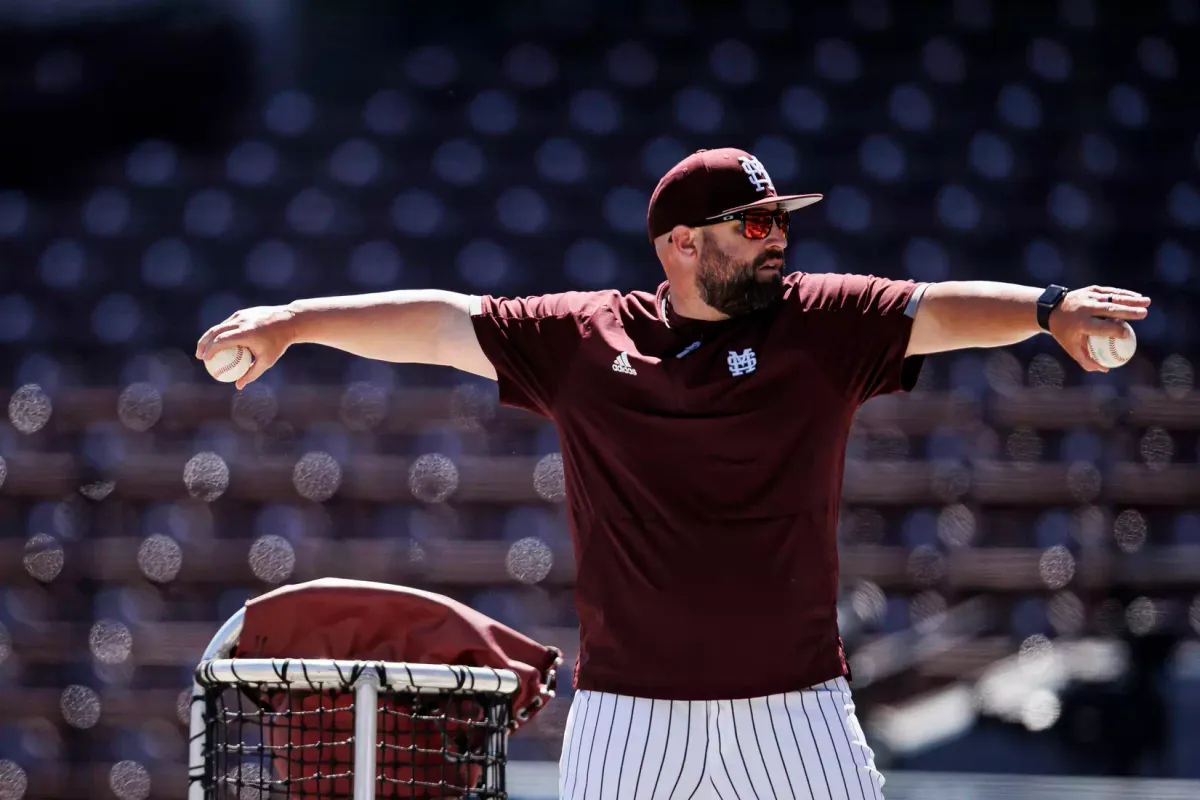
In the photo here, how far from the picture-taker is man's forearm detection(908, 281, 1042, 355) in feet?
6.12

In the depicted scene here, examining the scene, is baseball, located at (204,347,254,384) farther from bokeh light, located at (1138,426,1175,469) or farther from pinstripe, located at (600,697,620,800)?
bokeh light, located at (1138,426,1175,469)

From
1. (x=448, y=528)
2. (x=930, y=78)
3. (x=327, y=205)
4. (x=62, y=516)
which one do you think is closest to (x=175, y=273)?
(x=327, y=205)

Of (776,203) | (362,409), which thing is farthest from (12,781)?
(776,203)

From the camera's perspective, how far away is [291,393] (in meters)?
4.41

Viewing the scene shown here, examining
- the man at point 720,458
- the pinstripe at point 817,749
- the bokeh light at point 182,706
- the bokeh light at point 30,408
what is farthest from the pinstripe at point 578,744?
the bokeh light at point 30,408

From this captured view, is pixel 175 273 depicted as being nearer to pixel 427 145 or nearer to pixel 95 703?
pixel 427 145

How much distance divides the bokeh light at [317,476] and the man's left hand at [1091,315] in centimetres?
292

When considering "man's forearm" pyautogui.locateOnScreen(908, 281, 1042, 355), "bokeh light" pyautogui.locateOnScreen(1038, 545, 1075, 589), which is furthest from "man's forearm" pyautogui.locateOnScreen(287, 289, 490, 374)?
"bokeh light" pyautogui.locateOnScreen(1038, 545, 1075, 589)

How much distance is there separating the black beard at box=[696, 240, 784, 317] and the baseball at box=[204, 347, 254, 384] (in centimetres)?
66

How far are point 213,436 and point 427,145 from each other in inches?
45.8

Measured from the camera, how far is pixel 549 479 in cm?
428

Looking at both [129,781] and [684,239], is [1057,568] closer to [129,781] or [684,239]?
[684,239]

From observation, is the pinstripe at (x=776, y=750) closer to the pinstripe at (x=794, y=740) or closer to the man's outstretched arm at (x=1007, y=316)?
the pinstripe at (x=794, y=740)

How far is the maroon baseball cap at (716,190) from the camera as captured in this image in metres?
2.03
